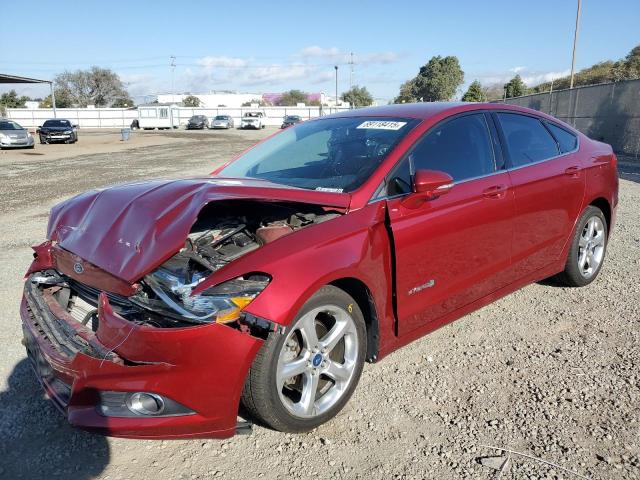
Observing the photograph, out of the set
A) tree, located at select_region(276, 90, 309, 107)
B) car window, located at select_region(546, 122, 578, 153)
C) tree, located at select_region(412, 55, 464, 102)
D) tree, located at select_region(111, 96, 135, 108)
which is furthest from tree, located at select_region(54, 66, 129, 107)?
car window, located at select_region(546, 122, 578, 153)

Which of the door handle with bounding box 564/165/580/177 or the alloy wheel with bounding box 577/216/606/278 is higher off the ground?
the door handle with bounding box 564/165/580/177

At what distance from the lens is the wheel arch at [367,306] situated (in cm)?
294

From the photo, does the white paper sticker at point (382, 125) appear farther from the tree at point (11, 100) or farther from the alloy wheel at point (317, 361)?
the tree at point (11, 100)

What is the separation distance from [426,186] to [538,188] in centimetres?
146

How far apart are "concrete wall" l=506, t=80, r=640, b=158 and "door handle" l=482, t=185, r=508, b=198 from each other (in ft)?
52.0

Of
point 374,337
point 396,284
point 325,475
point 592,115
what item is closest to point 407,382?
point 374,337

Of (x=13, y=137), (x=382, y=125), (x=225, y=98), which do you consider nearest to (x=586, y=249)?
(x=382, y=125)

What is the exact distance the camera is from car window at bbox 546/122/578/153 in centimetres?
465

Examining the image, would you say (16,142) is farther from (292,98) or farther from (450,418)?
(292,98)

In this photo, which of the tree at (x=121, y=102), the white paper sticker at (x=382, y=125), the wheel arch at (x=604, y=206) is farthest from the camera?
the tree at (x=121, y=102)

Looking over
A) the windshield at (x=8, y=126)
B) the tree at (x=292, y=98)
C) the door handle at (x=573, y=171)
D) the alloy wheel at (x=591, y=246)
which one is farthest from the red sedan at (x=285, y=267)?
the tree at (x=292, y=98)

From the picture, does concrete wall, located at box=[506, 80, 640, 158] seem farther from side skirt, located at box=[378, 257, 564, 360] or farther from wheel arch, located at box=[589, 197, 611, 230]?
side skirt, located at box=[378, 257, 564, 360]

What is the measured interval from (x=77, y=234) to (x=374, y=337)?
71.1 inches

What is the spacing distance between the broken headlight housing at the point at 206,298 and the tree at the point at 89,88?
321ft
